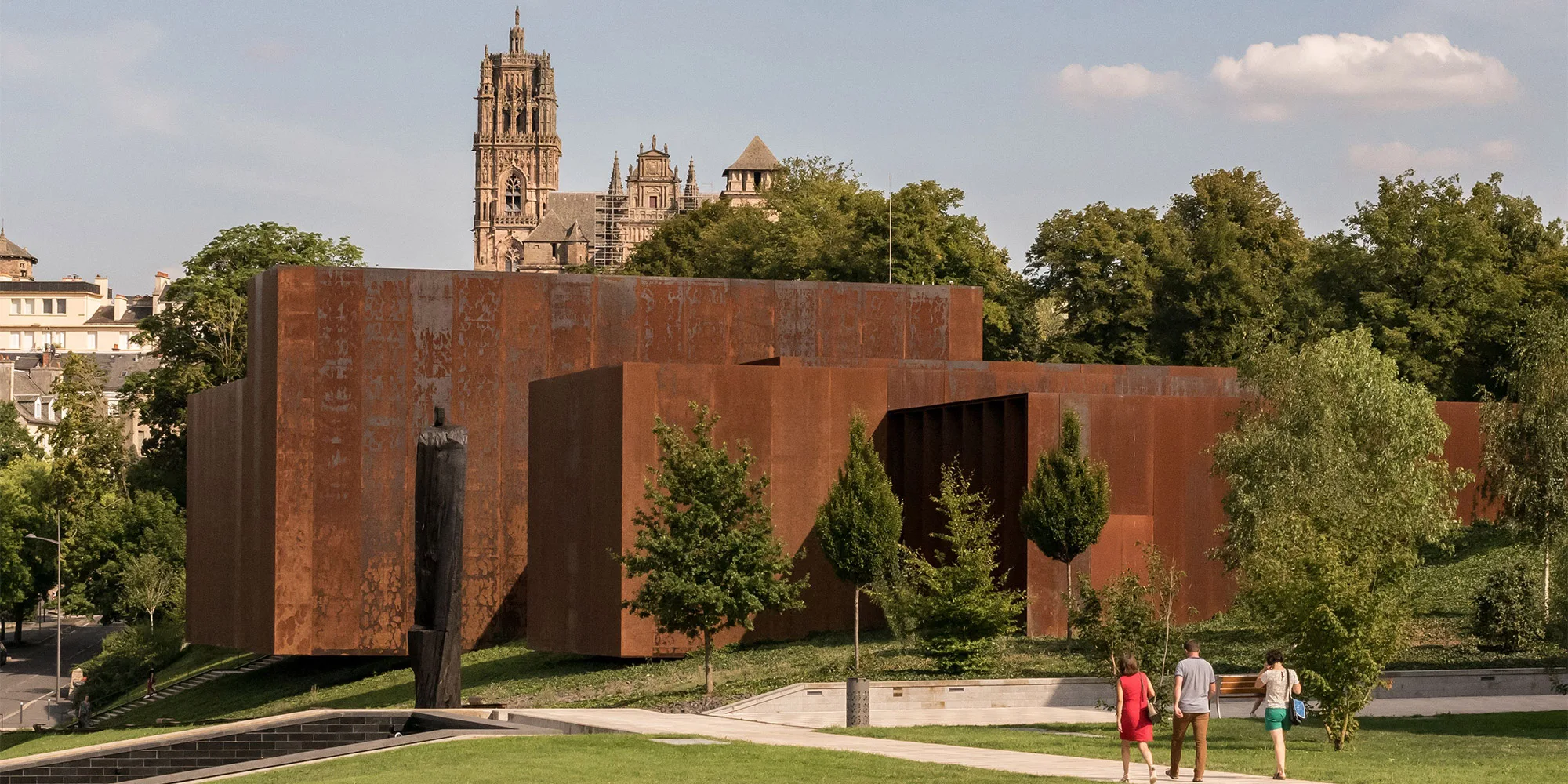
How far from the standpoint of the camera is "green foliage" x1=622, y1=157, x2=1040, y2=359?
69.3 meters

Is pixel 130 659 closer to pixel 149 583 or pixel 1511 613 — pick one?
pixel 149 583

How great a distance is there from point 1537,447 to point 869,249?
121 feet

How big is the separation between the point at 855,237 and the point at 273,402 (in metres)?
33.2

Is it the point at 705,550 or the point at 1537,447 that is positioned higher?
the point at 1537,447

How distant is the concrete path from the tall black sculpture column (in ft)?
5.13

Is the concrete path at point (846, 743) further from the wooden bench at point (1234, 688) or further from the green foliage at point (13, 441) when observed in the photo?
the green foliage at point (13, 441)

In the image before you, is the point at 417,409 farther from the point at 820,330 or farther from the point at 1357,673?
the point at 1357,673

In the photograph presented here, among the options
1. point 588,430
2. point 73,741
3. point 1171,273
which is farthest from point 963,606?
point 1171,273

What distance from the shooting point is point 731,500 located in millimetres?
31969

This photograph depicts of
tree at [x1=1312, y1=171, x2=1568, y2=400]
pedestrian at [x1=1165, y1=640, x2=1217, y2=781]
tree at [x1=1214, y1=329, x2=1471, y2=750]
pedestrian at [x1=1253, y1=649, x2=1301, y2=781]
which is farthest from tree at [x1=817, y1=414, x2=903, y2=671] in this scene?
tree at [x1=1312, y1=171, x2=1568, y2=400]

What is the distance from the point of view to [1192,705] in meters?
19.3

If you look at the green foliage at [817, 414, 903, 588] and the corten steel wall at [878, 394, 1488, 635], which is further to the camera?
the corten steel wall at [878, 394, 1488, 635]

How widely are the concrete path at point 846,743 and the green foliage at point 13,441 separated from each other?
9959 cm

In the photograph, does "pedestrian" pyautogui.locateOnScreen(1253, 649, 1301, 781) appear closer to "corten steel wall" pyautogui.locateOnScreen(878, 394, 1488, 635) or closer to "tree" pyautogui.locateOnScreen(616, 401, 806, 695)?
"tree" pyautogui.locateOnScreen(616, 401, 806, 695)
